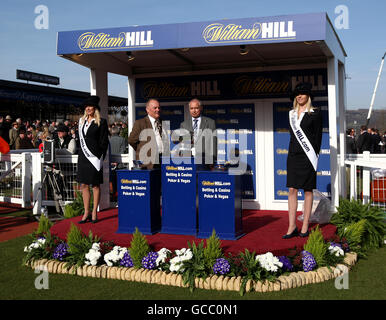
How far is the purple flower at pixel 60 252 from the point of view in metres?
5.54

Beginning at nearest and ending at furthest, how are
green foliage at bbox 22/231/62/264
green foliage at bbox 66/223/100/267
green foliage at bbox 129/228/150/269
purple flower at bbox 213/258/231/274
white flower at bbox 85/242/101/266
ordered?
1. purple flower at bbox 213/258/231/274
2. green foliage at bbox 129/228/150/269
3. white flower at bbox 85/242/101/266
4. green foliage at bbox 66/223/100/267
5. green foliage at bbox 22/231/62/264

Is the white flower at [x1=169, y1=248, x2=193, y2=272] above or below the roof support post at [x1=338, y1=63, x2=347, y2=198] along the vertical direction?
below

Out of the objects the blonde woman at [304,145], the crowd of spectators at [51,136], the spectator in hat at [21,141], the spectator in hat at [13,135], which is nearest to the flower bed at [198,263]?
the blonde woman at [304,145]

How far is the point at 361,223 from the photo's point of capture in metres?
5.91

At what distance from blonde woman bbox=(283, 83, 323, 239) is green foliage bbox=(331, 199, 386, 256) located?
0.60 m

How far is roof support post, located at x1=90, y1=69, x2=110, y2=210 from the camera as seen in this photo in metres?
7.90

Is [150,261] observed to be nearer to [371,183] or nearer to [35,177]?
[371,183]

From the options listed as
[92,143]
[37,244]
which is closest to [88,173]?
[92,143]

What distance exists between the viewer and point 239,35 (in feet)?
20.4

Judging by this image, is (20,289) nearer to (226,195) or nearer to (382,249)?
(226,195)

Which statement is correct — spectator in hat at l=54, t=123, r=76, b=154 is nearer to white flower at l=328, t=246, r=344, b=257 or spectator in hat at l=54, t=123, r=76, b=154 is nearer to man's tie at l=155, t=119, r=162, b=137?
man's tie at l=155, t=119, r=162, b=137

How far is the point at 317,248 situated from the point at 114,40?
4.14 m

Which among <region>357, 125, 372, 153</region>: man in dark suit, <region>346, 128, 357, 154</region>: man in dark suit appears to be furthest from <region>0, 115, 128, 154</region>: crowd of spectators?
<region>357, 125, 372, 153</region>: man in dark suit

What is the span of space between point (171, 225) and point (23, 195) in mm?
4234
